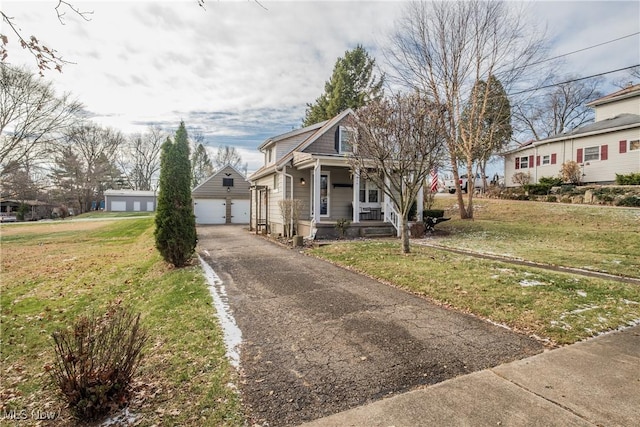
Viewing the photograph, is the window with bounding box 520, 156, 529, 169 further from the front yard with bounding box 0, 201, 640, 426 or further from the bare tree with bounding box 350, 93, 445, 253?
the bare tree with bounding box 350, 93, 445, 253

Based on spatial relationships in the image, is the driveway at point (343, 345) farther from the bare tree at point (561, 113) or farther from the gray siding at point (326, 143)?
the bare tree at point (561, 113)

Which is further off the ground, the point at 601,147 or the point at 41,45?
the point at 601,147

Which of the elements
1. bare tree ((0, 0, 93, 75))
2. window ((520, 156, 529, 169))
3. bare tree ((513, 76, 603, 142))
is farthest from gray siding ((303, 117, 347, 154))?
bare tree ((513, 76, 603, 142))

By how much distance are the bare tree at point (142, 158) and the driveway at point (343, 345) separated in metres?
54.8

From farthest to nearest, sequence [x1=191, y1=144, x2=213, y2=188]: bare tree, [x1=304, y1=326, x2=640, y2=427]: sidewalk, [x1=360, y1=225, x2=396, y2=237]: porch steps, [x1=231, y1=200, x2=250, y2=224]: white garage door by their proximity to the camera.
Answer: [x1=191, y1=144, x2=213, y2=188]: bare tree → [x1=231, y1=200, x2=250, y2=224]: white garage door → [x1=360, y1=225, x2=396, y2=237]: porch steps → [x1=304, y1=326, x2=640, y2=427]: sidewalk

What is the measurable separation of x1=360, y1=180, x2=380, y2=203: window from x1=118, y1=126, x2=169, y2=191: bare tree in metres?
47.4

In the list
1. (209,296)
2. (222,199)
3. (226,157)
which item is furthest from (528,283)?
(226,157)

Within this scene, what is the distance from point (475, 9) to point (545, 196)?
11698mm

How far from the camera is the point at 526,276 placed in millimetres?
6719

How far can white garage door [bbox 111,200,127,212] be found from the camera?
47.8m

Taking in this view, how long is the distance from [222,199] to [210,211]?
54.6 inches

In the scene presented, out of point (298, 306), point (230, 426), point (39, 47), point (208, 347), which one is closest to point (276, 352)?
point (208, 347)

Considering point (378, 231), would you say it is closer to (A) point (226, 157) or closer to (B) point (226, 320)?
(B) point (226, 320)

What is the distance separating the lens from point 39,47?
2.94 meters
